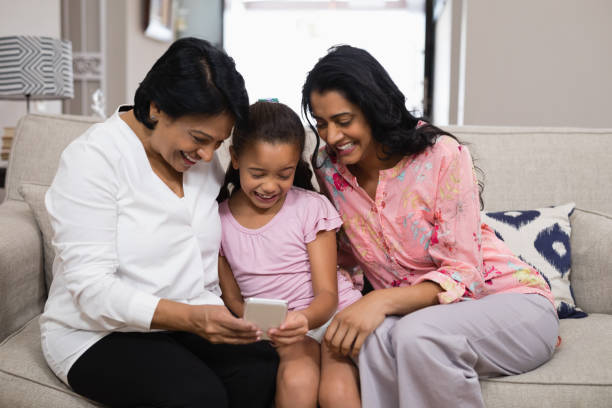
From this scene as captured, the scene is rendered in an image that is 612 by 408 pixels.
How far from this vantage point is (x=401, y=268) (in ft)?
4.60

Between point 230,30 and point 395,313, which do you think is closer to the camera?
point 395,313

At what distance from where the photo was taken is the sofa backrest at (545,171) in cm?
182

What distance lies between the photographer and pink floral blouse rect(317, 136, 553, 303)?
1302 millimetres

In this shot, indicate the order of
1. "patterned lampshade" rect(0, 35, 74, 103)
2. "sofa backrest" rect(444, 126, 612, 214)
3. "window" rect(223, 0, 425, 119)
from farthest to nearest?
"window" rect(223, 0, 425, 119) → "patterned lampshade" rect(0, 35, 74, 103) → "sofa backrest" rect(444, 126, 612, 214)

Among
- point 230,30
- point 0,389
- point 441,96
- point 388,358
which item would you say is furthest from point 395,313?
point 230,30

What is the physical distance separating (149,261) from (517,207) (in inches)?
47.3

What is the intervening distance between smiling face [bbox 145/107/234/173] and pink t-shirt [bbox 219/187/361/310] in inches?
11.4

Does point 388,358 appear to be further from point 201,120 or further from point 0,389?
point 0,389

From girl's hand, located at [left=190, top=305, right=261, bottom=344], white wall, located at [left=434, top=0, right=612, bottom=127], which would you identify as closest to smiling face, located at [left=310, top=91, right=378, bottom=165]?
girl's hand, located at [left=190, top=305, right=261, bottom=344]

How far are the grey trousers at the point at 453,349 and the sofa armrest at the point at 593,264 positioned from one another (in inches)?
16.2

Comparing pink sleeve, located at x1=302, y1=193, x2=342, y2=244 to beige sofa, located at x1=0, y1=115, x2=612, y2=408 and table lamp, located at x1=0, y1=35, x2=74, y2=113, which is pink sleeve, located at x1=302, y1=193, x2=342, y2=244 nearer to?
beige sofa, located at x1=0, y1=115, x2=612, y2=408

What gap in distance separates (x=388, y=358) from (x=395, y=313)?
12cm

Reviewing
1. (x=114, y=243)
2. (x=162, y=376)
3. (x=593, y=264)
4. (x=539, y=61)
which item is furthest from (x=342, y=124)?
(x=539, y=61)

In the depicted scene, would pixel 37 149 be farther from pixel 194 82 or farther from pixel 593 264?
pixel 593 264
